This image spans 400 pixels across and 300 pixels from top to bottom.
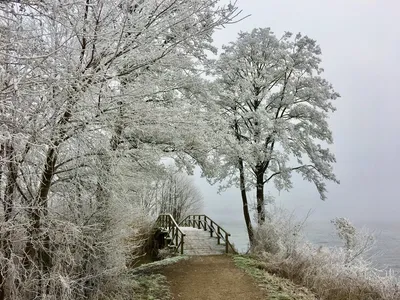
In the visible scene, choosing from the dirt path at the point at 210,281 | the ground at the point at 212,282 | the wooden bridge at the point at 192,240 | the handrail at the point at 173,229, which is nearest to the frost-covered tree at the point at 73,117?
the ground at the point at 212,282

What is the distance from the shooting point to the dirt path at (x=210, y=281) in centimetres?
812

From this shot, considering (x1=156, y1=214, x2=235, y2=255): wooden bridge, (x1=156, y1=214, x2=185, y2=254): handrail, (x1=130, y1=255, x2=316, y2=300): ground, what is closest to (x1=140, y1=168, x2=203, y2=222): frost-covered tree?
(x1=156, y1=214, x2=185, y2=254): handrail

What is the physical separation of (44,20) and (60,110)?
3.97 feet

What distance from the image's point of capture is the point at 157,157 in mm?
8352

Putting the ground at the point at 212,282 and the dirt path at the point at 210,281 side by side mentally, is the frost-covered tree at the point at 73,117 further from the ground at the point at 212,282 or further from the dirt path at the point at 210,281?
the dirt path at the point at 210,281

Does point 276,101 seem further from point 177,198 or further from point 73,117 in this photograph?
point 177,198

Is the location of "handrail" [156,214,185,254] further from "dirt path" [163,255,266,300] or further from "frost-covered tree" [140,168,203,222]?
"frost-covered tree" [140,168,203,222]

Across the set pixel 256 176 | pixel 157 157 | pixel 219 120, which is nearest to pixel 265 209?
pixel 256 176

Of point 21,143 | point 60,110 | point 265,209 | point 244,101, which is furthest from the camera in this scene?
point 244,101

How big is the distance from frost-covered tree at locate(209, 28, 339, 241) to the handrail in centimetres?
327

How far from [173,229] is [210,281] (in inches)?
264

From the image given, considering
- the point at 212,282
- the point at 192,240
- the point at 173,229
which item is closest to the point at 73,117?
the point at 212,282

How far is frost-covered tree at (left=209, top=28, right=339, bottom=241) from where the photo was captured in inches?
637

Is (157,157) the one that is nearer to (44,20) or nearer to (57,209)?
(57,209)
